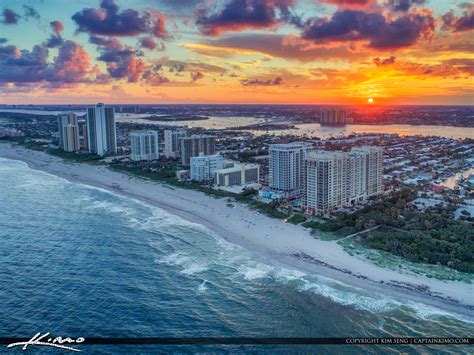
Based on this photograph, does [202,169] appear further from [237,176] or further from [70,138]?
[70,138]

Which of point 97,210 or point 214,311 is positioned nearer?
point 214,311

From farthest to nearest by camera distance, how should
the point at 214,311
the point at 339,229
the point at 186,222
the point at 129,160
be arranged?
the point at 129,160 → the point at 186,222 → the point at 339,229 → the point at 214,311

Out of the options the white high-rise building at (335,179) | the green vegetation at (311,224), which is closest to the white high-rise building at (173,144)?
the white high-rise building at (335,179)

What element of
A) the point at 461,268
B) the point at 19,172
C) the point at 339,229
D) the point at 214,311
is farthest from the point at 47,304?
the point at 19,172

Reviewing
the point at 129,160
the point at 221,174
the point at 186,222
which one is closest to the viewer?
the point at 186,222

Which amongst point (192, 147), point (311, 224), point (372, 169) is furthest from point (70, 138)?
point (311, 224)

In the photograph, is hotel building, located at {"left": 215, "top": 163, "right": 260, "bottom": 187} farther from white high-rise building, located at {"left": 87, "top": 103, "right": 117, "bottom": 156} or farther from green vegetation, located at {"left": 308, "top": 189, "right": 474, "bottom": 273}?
white high-rise building, located at {"left": 87, "top": 103, "right": 117, "bottom": 156}

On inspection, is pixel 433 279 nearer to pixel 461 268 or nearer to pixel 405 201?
pixel 461 268
